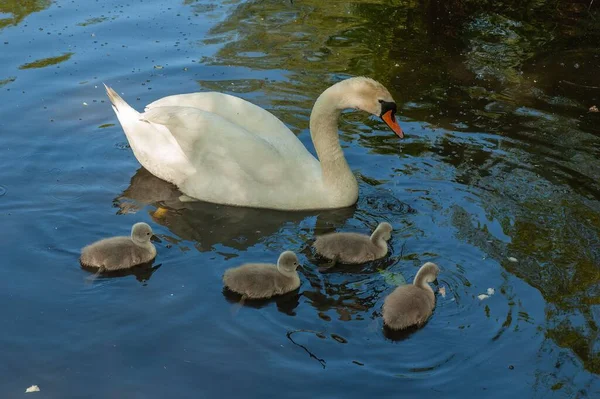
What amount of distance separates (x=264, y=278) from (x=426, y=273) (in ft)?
4.15

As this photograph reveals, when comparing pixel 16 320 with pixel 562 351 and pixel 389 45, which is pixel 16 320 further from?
pixel 389 45

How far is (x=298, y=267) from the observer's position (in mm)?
7504

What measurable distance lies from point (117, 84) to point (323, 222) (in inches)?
164

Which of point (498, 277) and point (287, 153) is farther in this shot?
point (287, 153)

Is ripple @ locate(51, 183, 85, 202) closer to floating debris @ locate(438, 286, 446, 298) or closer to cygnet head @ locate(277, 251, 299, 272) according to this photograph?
cygnet head @ locate(277, 251, 299, 272)

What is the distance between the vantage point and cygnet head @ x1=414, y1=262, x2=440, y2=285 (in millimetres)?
6918

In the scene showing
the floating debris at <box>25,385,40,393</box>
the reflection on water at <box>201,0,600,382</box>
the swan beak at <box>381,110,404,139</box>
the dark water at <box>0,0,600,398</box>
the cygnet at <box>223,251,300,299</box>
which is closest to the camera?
the floating debris at <box>25,385,40,393</box>

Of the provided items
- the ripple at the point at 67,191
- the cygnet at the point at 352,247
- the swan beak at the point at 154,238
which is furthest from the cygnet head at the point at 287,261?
the ripple at the point at 67,191

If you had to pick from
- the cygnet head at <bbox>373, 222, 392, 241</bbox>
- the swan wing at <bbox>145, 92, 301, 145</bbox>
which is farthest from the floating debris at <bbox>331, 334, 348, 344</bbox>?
the swan wing at <bbox>145, 92, 301, 145</bbox>

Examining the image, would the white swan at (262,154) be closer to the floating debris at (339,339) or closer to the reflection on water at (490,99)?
the reflection on water at (490,99)

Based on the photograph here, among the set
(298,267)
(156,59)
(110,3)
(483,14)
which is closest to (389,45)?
(483,14)

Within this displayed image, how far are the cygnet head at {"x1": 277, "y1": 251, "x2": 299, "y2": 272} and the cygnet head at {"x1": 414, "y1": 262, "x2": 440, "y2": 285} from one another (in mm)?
970

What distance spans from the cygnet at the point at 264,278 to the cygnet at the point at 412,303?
80cm

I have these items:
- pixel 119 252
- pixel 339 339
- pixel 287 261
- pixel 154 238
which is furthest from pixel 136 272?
pixel 339 339
